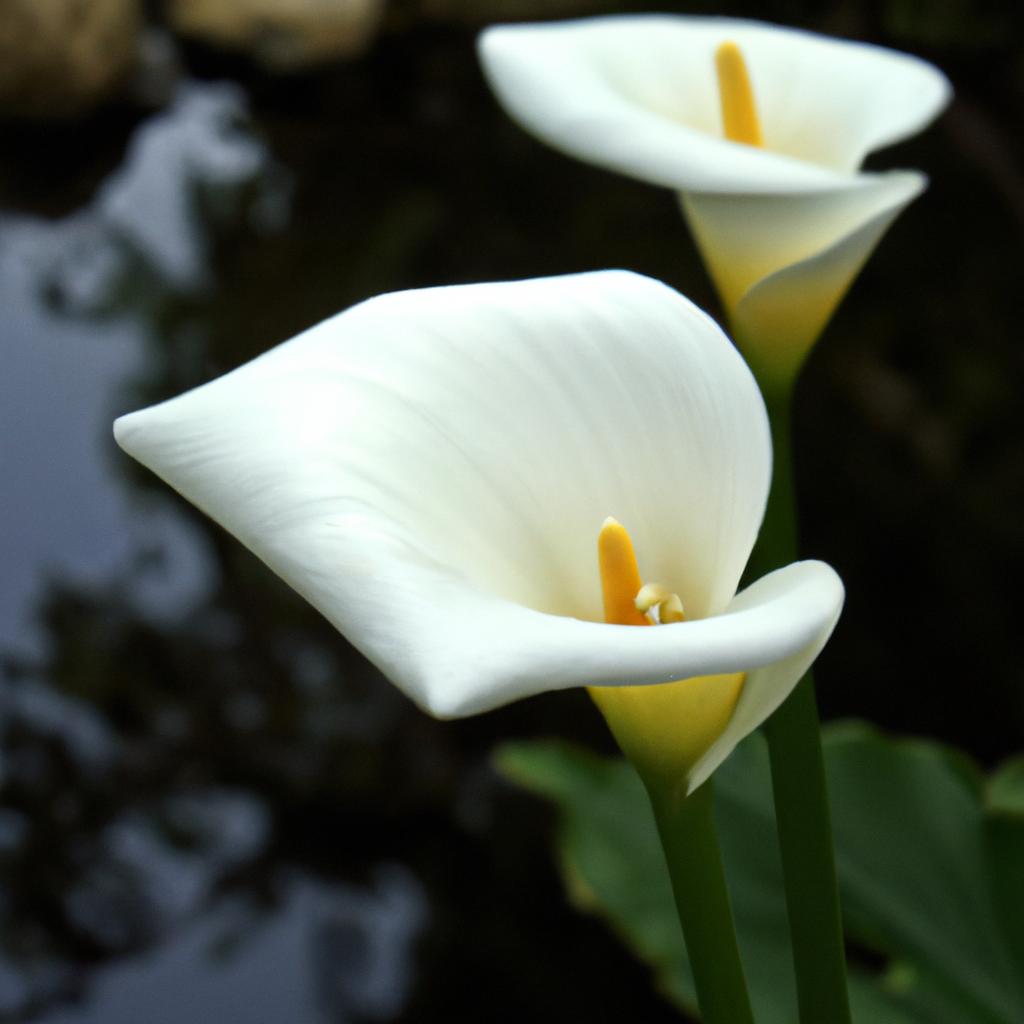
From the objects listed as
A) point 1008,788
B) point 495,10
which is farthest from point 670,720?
point 495,10

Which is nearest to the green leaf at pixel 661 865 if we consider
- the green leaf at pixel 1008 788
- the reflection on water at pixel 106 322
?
the green leaf at pixel 1008 788

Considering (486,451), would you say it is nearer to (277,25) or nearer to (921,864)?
(921,864)

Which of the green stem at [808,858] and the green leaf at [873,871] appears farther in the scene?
the green leaf at [873,871]

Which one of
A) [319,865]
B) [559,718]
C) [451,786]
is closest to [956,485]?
[559,718]

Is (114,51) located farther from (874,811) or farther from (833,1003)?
(833,1003)

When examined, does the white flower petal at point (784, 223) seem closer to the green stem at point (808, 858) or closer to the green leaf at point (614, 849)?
the green stem at point (808, 858)

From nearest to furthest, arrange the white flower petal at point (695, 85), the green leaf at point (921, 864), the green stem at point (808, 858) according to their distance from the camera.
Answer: the green stem at point (808, 858) → the white flower petal at point (695, 85) → the green leaf at point (921, 864)
